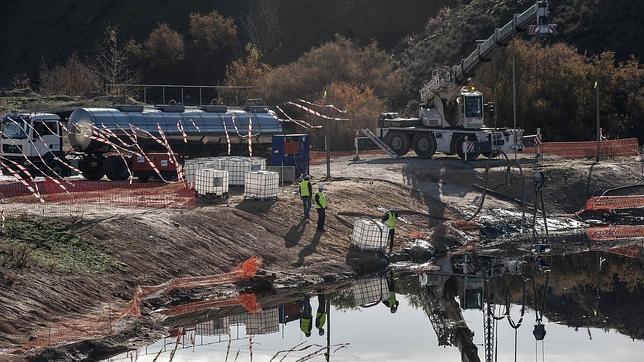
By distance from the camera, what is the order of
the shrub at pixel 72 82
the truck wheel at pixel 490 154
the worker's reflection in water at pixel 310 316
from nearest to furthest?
the worker's reflection in water at pixel 310 316 → the truck wheel at pixel 490 154 → the shrub at pixel 72 82

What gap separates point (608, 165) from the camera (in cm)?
5697

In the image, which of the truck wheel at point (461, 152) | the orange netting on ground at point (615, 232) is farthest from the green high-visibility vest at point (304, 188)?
the truck wheel at point (461, 152)

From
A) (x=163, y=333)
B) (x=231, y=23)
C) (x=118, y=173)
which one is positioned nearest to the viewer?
(x=163, y=333)

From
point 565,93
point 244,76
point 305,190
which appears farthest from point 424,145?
point 244,76

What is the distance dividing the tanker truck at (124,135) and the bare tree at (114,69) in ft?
56.4

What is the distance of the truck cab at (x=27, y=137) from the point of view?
4897 centimetres

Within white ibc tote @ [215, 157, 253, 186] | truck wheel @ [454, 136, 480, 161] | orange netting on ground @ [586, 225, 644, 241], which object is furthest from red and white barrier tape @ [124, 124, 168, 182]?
orange netting on ground @ [586, 225, 644, 241]

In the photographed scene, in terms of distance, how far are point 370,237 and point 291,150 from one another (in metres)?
9.10

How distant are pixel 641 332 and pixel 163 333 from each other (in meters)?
12.7

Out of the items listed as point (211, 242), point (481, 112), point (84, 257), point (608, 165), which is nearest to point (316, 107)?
point (481, 112)

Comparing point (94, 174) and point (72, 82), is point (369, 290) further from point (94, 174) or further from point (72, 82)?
point (72, 82)

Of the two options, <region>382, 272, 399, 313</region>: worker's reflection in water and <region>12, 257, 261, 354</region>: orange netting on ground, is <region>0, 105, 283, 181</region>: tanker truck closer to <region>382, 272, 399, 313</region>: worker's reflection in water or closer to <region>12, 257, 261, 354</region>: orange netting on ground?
<region>382, 272, 399, 313</region>: worker's reflection in water

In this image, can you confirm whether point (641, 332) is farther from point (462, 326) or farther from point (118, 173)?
point (118, 173)

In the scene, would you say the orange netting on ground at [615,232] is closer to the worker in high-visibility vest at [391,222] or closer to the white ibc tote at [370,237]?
the worker in high-visibility vest at [391,222]
